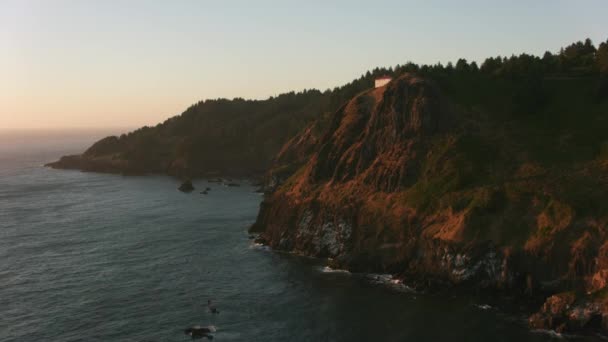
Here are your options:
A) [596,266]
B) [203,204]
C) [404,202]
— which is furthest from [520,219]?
[203,204]

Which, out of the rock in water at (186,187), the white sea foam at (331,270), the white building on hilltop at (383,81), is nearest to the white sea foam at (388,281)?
the white sea foam at (331,270)

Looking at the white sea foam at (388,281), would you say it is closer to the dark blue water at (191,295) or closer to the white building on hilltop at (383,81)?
the dark blue water at (191,295)

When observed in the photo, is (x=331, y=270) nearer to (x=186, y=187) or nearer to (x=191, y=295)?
(x=191, y=295)

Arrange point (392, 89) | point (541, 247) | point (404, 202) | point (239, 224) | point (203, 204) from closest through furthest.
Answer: point (541, 247) < point (404, 202) < point (392, 89) < point (239, 224) < point (203, 204)

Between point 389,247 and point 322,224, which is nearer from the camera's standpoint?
point 389,247

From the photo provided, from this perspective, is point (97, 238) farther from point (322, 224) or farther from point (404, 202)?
point (404, 202)

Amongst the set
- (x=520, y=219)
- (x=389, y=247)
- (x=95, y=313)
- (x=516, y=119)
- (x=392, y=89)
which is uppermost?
(x=392, y=89)

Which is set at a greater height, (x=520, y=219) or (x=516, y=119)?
(x=516, y=119)

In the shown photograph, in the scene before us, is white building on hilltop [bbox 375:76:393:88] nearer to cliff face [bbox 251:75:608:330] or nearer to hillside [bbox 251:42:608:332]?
hillside [bbox 251:42:608:332]
